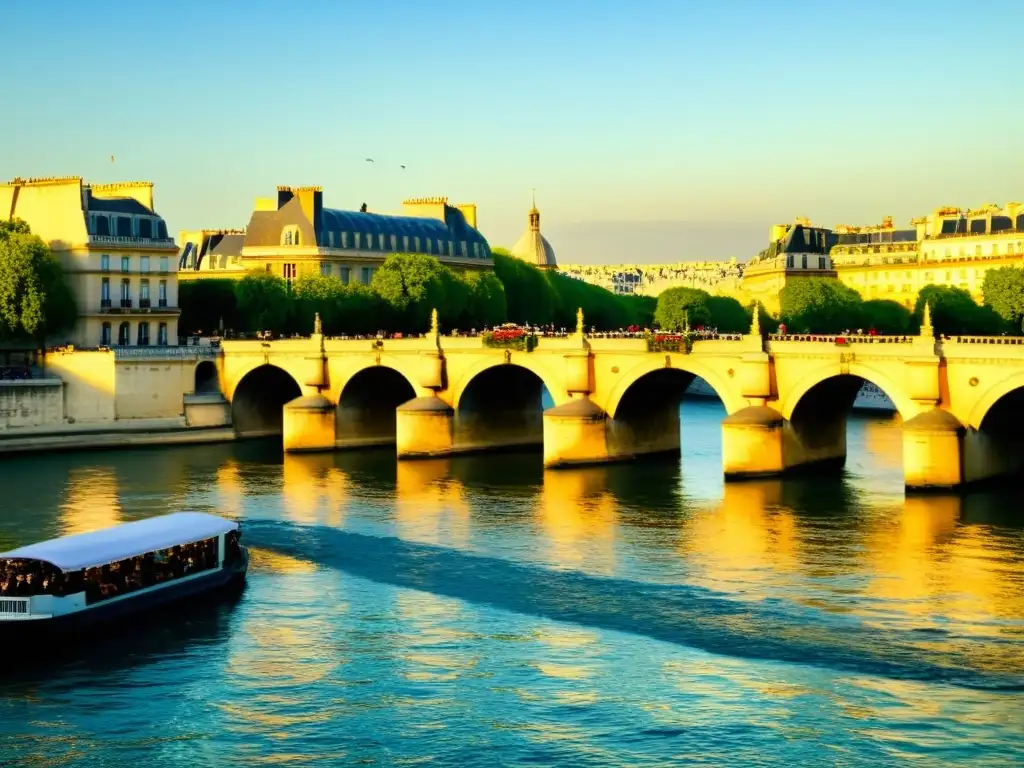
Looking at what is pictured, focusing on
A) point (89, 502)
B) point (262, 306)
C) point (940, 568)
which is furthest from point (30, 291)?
point (940, 568)

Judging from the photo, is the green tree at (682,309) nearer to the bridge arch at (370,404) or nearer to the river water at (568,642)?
the bridge arch at (370,404)

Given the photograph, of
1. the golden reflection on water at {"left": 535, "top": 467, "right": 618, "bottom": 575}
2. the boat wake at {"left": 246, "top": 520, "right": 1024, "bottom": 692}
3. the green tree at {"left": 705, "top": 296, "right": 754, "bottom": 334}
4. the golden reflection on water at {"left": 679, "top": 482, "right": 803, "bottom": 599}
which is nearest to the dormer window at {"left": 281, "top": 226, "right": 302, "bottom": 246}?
the green tree at {"left": 705, "top": 296, "right": 754, "bottom": 334}

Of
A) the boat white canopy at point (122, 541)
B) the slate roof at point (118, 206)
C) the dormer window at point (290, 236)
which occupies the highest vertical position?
the dormer window at point (290, 236)

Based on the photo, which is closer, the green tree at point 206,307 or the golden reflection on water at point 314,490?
the golden reflection on water at point 314,490

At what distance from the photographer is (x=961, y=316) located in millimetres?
111312

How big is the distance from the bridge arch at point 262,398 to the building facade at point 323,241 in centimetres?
2541

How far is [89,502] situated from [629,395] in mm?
27953

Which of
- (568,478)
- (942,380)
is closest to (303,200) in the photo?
(568,478)

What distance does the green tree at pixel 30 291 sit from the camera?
292 ft

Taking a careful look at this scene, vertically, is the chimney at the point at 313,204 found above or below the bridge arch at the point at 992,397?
above

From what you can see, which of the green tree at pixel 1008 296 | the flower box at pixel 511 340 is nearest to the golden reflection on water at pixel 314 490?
the flower box at pixel 511 340

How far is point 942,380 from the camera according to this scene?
62.9m

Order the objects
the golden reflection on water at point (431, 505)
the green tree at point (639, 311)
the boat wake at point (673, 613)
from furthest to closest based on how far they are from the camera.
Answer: the green tree at point (639, 311) → the golden reflection on water at point (431, 505) → the boat wake at point (673, 613)

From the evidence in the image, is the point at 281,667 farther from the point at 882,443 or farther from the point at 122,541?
the point at 882,443
